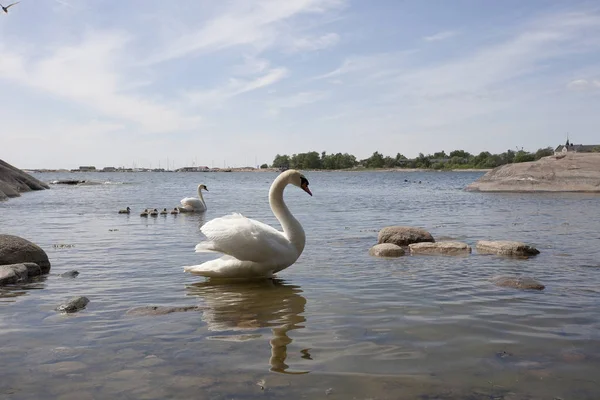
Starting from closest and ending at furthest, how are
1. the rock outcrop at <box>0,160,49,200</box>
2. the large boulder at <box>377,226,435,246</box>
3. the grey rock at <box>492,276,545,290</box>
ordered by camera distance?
the grey rock at <box>492,276,545,290</box>
the large boulder at <box>377,226,435,246</box>
the rock outcrop at <box>0,160,49,200</box>

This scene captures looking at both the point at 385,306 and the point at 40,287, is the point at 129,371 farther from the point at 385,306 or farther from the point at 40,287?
the point at 40,287

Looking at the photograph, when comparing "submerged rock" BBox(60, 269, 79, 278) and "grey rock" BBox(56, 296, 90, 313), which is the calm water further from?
"submerged rock" BBox(60, 269, 79, 278)

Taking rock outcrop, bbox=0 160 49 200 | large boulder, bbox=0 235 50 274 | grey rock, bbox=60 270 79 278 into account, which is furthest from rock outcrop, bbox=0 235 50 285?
rock outcrop, bbox=0 160 49 200

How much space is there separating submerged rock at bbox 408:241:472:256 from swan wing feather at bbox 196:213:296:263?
3922mm

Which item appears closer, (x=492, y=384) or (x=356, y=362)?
(x=492, y=384)

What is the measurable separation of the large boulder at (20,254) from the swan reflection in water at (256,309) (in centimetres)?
301

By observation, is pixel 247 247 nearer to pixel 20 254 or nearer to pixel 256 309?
pixel 256 309

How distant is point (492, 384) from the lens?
4.33 metres

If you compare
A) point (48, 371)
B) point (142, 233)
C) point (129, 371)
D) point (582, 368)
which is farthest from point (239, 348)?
point (142, 233)

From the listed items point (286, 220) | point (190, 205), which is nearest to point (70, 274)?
point (286, 220)

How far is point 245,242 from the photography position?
8258 millimetres

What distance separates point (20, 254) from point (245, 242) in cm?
409

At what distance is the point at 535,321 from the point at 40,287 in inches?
266

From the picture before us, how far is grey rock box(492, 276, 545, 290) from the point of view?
25.6 feet
